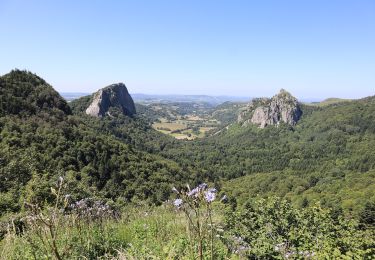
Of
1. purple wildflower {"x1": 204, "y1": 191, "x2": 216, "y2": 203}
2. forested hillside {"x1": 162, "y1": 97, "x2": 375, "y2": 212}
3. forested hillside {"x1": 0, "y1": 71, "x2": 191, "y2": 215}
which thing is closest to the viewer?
purple wildflower {"x1": 204, "y1": 191, "x2": 216, "y2": 203}

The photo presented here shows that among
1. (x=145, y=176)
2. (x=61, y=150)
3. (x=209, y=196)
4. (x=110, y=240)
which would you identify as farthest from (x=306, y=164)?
(x=209, y=196)

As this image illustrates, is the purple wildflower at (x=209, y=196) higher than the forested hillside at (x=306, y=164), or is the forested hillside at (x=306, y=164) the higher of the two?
the purple wildflower at (x=209, y=196)

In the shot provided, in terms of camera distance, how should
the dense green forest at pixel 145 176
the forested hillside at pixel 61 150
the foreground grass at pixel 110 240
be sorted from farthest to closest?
the forested hillside at pixel 61 150 < the dense green forest at pixel 145 176 < the foreground grass at pixel 110 240

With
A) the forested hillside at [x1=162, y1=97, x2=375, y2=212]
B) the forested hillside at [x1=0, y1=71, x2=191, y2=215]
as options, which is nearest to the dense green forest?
the forested hillside at [x1=0, y1=71, x2=191, y2=215]

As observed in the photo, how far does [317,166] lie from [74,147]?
111952 mm

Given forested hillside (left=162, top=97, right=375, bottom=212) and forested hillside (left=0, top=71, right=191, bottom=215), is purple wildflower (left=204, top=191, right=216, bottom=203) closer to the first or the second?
forested hillside (left=0, top=71, right=191, bottom=215)

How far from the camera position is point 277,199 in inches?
618

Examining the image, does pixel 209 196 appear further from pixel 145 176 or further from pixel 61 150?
pixel 145 176

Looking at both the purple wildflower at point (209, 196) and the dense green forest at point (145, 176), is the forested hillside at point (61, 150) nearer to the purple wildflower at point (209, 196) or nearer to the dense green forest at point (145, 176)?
the dense green forest at point (145, 176)

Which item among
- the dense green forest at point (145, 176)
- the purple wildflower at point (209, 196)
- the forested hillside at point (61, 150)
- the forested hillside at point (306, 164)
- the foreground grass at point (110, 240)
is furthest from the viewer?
the forested hillside at point (306, 164)

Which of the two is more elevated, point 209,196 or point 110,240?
point 209,196

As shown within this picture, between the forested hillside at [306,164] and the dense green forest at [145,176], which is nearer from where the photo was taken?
the dense green forest at [145,176]

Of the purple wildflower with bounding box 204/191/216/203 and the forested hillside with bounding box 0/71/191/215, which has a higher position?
the purple wildflower with bounding box 204/191/216/203

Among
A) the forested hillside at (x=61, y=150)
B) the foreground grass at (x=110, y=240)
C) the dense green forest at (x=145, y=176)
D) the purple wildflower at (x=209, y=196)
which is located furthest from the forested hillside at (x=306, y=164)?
the purple wildflower at (x=209, y=196)
